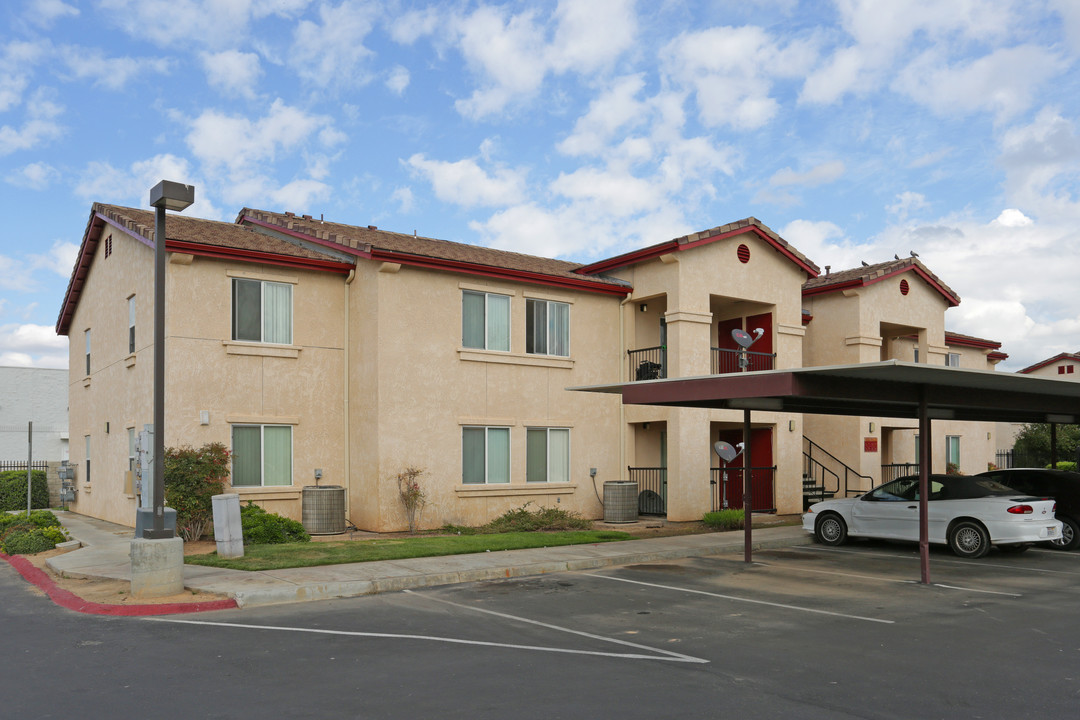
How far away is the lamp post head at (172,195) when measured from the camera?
37.8 ft

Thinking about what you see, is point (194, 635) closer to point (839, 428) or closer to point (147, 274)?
point (147, 274)

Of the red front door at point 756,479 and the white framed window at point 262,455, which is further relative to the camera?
the red front door at point 756,479

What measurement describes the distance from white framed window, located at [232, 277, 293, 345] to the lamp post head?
297 inches

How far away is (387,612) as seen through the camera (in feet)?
36.1

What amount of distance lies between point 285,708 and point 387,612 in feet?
13.7

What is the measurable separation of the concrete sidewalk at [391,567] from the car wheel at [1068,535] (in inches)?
186

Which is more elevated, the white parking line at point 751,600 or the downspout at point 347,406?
the downspout at point 347,406

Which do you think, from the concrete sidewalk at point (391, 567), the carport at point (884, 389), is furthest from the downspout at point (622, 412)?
the carport at point (884, 389)

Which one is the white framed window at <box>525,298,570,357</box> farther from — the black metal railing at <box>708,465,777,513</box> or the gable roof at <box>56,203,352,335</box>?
the black metal railing at <box>708,465,777,513</box>

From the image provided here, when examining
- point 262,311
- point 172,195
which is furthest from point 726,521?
point 172,195

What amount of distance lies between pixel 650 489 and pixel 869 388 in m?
10.2

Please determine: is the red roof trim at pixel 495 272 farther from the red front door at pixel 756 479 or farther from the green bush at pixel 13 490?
the green bush at pixel 13 490

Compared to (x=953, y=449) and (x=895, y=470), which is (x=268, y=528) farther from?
(x=953, y=449)

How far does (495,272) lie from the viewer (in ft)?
68.3
